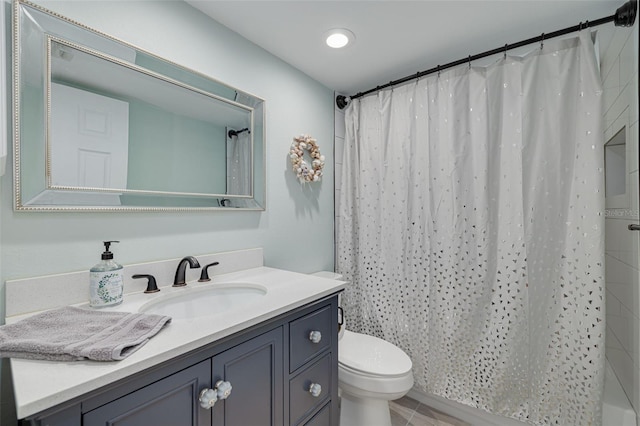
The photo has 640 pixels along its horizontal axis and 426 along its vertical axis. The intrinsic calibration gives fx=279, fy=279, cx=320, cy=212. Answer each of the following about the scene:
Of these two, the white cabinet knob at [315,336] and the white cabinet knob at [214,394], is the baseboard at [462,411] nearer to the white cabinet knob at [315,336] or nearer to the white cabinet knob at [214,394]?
the white cabinet knob at [315,336]

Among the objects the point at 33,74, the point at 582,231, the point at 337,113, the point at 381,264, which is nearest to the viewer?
the point at 33,74

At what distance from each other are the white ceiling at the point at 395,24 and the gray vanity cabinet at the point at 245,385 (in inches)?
55.6

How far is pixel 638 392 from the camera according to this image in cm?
124

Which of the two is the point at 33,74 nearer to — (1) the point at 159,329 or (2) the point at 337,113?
(1) the point at 159,329

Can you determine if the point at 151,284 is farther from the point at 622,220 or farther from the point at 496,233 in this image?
the point at 622,220

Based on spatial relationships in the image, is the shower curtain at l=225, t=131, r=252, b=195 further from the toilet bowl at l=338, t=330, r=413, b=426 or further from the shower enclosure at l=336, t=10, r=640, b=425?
the shower enclosure at l=336, t=10, r=640, b=425

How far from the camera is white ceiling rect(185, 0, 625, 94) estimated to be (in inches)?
53.3

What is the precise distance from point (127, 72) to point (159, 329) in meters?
1.03

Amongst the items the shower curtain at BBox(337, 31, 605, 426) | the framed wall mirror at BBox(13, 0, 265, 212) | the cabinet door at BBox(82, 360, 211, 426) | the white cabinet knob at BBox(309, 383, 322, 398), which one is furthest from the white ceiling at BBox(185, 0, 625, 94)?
the white cabinet knob at BBox(309, 383, 322, 398)

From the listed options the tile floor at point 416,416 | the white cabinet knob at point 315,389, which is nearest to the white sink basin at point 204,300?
the white cabinet knob at point 315,389

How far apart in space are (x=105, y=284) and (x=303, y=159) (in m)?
1.34

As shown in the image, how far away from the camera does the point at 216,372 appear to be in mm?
822

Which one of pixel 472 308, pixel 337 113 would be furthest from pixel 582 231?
pixel 337 113

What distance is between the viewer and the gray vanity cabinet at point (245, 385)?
0.63 m
